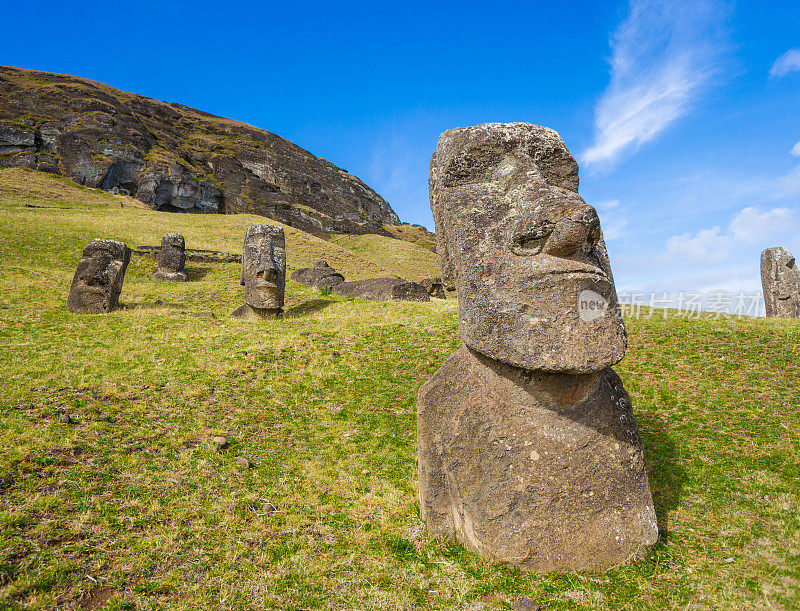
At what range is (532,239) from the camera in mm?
4184

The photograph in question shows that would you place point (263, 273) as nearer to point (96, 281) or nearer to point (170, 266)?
point (96, 281)

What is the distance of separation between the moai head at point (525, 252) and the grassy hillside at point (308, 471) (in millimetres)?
2016

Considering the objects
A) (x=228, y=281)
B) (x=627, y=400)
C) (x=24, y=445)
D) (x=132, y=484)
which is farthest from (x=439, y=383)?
(x=228, y=281)

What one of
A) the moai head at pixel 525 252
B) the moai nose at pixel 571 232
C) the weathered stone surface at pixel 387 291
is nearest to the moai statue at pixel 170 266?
the weathered stone surface at pixel 387 291

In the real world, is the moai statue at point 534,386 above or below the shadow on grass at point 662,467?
above

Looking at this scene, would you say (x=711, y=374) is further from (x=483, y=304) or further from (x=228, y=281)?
(x=228, y=281)

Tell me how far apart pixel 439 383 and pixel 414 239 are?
8741 cm

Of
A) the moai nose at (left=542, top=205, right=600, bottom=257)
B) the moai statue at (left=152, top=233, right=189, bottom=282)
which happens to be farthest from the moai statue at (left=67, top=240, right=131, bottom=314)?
the moai nose at (left=542, top=205, right=600, bottom=257)

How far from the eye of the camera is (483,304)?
4.30 m

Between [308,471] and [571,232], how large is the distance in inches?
185

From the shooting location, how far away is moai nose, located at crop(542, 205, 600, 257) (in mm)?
4059

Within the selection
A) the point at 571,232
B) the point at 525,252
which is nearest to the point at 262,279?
the point at 525,252

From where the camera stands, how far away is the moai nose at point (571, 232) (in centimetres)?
406

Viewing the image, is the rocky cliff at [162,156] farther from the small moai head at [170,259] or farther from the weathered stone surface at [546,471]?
the weathered stone surface at [546,471]
